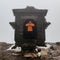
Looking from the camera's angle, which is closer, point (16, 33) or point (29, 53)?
point (29, 53)

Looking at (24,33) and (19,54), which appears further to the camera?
(24,33)

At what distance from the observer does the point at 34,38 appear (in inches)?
671

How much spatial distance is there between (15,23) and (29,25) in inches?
92.0

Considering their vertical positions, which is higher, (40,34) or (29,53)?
(40,34)

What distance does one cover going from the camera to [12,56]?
1398cm

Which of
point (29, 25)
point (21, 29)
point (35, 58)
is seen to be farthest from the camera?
point (21, 29)

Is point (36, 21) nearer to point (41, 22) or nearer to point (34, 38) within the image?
point (41, 22)

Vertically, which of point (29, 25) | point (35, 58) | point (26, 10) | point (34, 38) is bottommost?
point (35, 58)

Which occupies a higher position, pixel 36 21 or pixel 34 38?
pixel 36 21

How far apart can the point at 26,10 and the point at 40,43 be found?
3.48 metres

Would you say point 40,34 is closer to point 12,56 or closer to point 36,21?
point 36,21

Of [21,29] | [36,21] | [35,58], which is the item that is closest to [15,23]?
[21,29]

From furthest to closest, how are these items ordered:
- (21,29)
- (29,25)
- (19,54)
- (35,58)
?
(21,29)
(29,25)
(19,54)
(35,58)

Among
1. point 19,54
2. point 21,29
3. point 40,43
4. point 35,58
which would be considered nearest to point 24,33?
point 21,29
